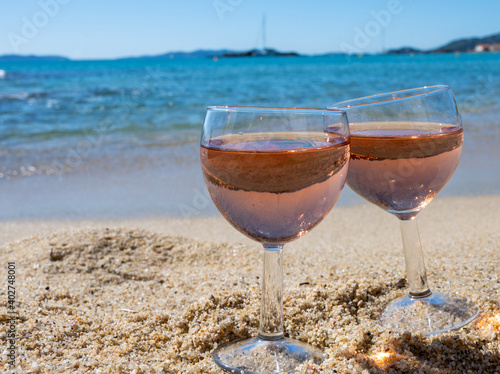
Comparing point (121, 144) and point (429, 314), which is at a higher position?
point (429, 314)

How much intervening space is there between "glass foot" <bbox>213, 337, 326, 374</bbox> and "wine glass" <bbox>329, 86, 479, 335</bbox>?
275 millimetres

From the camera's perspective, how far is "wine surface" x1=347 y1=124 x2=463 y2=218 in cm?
132

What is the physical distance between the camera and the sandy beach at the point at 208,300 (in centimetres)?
128

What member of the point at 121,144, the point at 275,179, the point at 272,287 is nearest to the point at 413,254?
the point at 272,287

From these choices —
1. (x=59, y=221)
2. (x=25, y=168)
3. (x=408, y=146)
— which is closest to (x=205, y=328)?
(x=408, y=146)

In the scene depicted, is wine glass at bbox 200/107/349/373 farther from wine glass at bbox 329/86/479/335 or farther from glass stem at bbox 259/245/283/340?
wine glass at bbox 329/86/479/335

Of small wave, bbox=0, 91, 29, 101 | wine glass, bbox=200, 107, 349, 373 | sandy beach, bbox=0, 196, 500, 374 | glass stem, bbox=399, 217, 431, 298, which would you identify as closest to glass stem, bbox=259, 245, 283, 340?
wine glass, bbox=200, 107, 349, 373

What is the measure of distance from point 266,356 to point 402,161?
23.0 inches

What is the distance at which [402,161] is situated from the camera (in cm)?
133

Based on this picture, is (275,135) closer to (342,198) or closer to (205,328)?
→ (205,328)

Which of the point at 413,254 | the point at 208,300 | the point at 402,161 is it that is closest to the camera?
the point at 402,161

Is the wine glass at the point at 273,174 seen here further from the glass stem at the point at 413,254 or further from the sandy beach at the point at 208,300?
the glass stem at the point at 413,254

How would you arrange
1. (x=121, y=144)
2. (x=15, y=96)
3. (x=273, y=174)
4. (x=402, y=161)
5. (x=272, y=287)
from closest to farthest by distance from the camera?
(x=273, y=174), (x=272, y=287), (x=402, y=161), (x=121, y=144), (x=15, y=96)

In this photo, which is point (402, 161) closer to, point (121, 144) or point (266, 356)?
point (266, 356)
